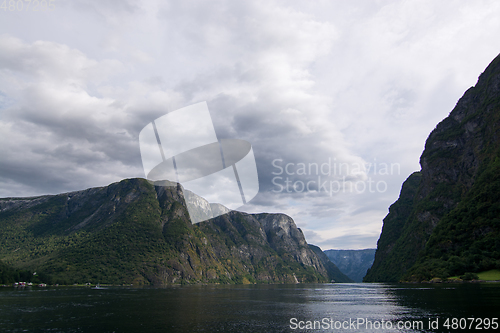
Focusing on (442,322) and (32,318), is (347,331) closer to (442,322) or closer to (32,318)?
(442,322)

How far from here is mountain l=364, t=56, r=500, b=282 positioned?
102 meters

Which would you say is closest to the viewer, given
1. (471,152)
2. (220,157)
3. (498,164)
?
(220,157)

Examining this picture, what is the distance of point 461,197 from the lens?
148m

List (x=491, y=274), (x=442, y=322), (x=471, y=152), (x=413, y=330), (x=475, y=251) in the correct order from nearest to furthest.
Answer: (x=413, y=330)
(x=442, y=322)
(x=491, y=274)
(x=475, y=251)
(x=471, y=152)

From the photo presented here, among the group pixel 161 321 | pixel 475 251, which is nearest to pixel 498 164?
pixel 475 251

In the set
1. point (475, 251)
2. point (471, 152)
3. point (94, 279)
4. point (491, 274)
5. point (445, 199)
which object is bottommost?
point (94, 279)

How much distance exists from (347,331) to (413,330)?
596 centimetres

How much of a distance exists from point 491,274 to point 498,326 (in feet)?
273

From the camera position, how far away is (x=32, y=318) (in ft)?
113

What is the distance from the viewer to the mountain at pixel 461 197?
102m

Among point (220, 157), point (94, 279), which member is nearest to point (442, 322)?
point (220, 157)

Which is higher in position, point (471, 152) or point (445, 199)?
point (471, 152)

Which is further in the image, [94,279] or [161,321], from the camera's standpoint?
[94,279]

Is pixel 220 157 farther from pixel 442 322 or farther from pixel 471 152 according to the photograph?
pixel 471 152
